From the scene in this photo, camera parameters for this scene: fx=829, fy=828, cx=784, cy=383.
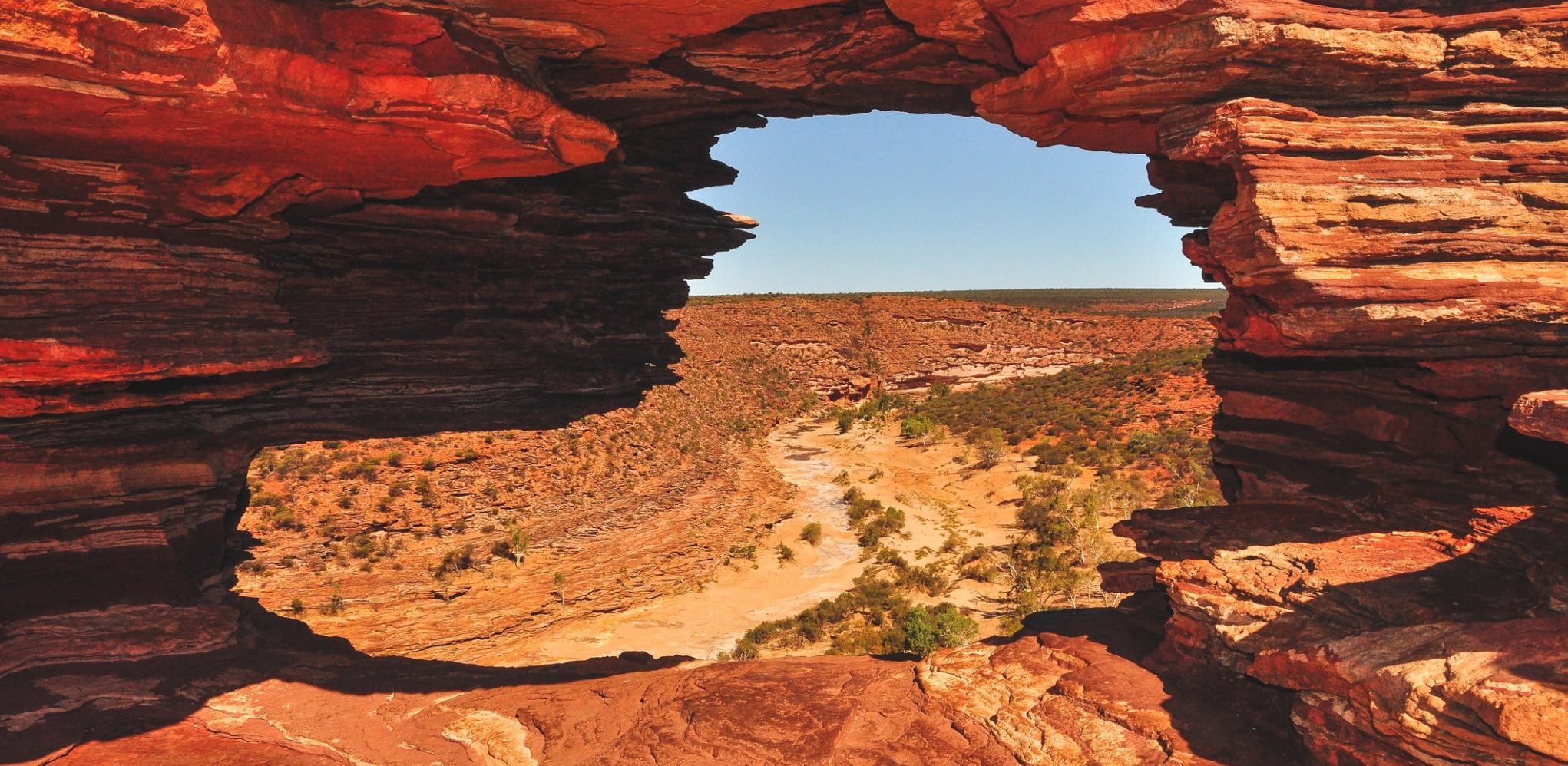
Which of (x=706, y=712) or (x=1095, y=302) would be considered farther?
(x=1095, y=302)

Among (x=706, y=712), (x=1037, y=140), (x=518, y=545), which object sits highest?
(x=1037, y=140)

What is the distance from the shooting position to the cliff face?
29.8 feet

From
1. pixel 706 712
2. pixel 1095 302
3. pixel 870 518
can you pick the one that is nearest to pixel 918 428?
pixel 870 518

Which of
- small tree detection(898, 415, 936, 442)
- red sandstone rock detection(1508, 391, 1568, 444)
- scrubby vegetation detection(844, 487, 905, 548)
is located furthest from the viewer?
small tree detection(898, 415, 936, 442)

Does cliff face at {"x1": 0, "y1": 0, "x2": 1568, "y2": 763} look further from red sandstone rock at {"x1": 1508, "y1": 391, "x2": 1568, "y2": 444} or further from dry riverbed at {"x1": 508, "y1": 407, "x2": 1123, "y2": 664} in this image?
dry riverbed at {"x1": 508, "y1": 407, "x2": 1123, "y2": 664}

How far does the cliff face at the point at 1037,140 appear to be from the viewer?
9094mm

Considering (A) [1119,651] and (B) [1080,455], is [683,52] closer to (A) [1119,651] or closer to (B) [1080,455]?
(A) [1119,651]

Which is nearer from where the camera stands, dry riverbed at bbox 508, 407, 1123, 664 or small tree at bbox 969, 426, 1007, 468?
dry riverbed at bbox 508, 407, 1123, 664

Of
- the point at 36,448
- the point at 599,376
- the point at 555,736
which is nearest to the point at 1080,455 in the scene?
the point at 599,376

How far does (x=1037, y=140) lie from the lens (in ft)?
45.0

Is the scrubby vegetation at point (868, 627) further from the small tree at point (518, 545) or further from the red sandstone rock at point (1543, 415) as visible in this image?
the red sandstone rock at point (1543, 415)

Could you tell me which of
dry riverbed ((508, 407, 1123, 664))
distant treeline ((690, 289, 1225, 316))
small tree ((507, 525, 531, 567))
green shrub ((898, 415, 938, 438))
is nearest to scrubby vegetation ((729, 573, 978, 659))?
dry riverbed ((508, 407, 1123, 664))

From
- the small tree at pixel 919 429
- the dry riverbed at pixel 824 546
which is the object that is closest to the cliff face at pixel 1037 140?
the dry riverbed at pixel 824 546

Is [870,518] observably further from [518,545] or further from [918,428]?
[918,428]
